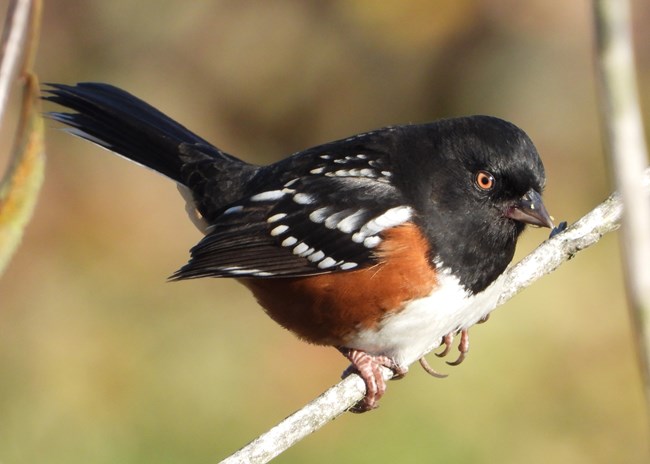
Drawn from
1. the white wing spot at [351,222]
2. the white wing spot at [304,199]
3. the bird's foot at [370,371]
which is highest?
the white wing spot at [304,199]

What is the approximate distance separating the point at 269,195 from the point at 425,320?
0.75m

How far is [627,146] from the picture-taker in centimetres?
92

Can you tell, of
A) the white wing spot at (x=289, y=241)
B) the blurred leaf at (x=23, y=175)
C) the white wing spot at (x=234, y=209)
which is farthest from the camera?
the white wing spot at (x=234, y=209)

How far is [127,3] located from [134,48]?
A: 0.87 ft

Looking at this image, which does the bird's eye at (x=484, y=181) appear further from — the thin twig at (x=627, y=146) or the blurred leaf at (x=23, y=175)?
the blurred leaf at (x=23, y=175)

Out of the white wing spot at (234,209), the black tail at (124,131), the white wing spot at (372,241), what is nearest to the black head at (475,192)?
the white wing spot at (372,241)

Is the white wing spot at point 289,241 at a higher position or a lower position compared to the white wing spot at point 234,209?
lower

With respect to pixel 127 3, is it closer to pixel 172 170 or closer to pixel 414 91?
pixel 414 91

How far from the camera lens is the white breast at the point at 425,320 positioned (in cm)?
259

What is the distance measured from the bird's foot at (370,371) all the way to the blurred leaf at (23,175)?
1803mm

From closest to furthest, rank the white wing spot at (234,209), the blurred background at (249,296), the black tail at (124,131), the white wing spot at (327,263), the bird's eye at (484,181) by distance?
the bird's eye at (484,181)
the white wing spot at (327,263)
the white wing spot at (234,209)
the black tail at (124,131)
the blurred background at (249,296)

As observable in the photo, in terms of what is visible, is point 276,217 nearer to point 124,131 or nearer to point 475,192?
point 475,192

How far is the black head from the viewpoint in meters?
2.64

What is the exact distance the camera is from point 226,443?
435 centimetres
